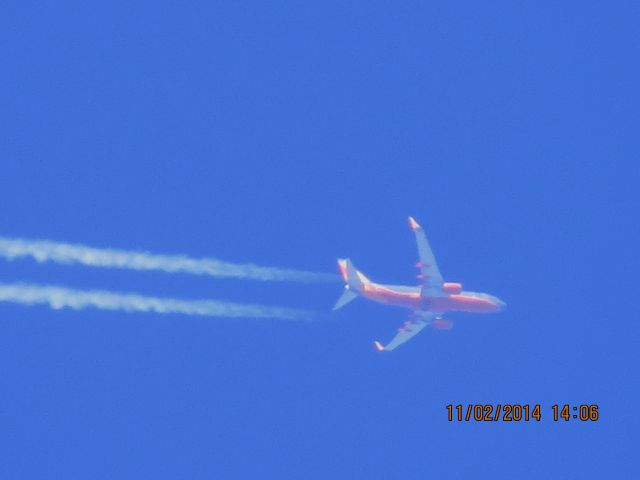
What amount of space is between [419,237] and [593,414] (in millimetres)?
15562

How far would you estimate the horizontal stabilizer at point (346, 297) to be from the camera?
95.0m

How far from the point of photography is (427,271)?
312 feet

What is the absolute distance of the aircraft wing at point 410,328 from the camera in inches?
3858

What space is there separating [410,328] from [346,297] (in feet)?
19.3

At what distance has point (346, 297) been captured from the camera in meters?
95.7

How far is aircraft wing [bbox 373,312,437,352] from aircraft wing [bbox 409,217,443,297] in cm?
224

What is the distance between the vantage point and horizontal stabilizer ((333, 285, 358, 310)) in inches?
3740

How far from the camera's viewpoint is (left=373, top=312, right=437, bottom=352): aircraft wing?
322ft

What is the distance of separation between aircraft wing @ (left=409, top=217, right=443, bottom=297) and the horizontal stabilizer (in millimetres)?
4238

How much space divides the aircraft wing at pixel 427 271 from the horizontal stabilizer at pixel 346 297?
4238mm

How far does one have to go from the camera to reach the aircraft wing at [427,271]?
94125 mm

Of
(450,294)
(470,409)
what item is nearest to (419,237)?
(450,294)

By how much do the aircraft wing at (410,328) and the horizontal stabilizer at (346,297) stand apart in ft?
15.2

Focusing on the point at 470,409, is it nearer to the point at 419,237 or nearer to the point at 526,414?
the point at 526,414
